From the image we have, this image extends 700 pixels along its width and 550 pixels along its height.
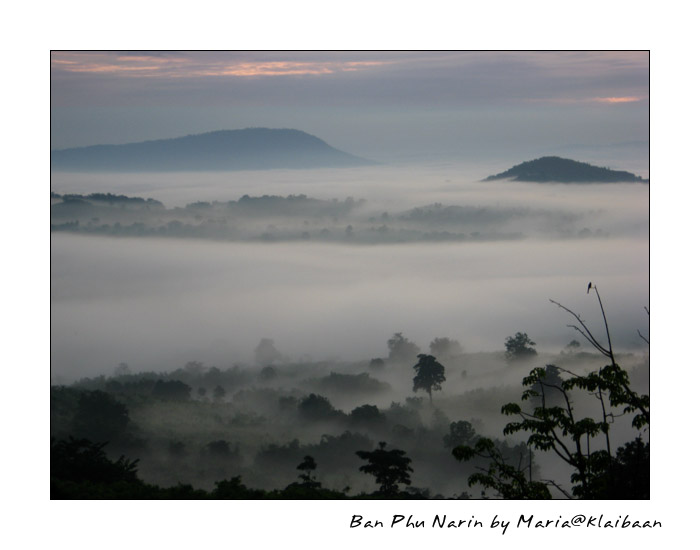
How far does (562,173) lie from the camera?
19734 mm

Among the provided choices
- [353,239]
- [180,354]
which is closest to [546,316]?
[353,239]

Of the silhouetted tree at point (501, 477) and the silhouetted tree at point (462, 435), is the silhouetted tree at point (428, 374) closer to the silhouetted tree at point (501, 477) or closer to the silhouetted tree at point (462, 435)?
the silhouetted tree at point (462, 435)

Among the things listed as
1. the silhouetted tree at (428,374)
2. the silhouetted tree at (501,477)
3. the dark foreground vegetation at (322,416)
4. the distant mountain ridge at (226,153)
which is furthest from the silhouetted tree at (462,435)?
the silhouetted tree at (501,477)

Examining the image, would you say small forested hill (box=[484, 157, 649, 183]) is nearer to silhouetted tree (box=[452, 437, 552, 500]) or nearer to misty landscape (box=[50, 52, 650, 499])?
misty landscape (box=[50, 52, 650, 499])

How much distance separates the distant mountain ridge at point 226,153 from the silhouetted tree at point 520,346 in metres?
5.88

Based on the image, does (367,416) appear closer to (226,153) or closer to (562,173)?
(226,153)

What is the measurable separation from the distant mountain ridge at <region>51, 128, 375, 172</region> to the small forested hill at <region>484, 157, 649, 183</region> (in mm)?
4049

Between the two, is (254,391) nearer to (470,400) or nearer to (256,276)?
(256,276)

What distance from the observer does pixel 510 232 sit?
68.2 ft

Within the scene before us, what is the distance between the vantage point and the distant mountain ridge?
19234 mm

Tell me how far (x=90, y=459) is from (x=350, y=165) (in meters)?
10.2

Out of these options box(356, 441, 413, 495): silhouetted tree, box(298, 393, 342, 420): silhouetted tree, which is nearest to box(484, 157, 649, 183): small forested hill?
box(298, 393, 342, 420): silhouetted tree

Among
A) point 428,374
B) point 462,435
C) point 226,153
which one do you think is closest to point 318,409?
point 428,374

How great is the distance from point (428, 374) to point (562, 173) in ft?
20.7
